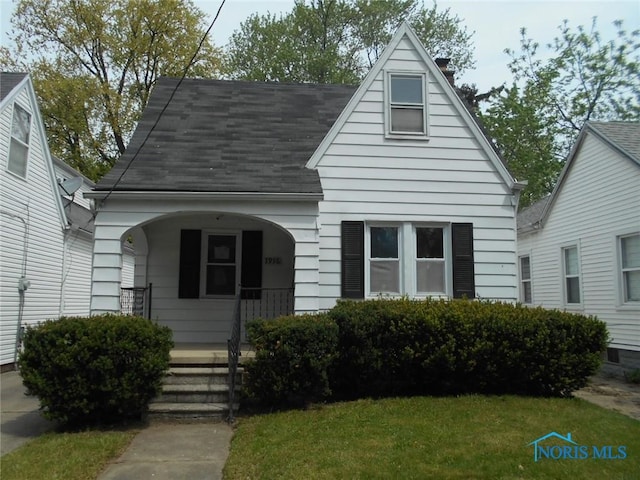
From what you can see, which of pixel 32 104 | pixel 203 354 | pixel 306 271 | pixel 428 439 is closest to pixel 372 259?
pixel 306 271

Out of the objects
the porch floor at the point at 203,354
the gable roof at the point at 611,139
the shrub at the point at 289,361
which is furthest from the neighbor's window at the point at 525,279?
the shrub at the point at 289,361

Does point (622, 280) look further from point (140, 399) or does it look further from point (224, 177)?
point (140, 399)

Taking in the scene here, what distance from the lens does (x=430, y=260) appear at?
31.7 ft

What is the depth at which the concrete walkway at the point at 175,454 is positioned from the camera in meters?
5.02

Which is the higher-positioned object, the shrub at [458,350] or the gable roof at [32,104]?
the gable roof at [32,104]

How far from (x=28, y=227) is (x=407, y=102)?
925cm

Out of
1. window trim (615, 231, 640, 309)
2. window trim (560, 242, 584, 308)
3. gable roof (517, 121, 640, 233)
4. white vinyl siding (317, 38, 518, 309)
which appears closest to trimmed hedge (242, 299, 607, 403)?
white vinyl siding (317, 38, 518, 309)

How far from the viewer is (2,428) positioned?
21.5 ft

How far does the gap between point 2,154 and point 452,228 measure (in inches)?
376

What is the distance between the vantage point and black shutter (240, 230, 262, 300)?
1026 centimetres

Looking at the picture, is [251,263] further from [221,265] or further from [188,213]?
[188,213]

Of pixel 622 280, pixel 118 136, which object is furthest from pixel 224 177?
pixel 118 136

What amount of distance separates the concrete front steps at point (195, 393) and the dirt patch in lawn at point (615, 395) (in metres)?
5.68

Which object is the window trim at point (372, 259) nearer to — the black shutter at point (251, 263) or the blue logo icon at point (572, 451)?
the black shutter at point (251, 263)
